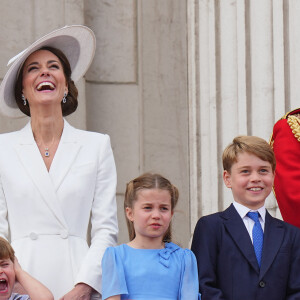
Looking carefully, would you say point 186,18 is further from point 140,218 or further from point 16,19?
point 140,218

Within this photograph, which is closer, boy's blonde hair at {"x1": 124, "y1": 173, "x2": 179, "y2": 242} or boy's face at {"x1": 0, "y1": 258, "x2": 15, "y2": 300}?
boy's face at {"x1": 0, "y1": 258, "x2": 15, "y2": 300}

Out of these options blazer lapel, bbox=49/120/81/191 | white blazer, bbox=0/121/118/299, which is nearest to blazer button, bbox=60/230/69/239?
white blazer, bbox=0/121/118/299

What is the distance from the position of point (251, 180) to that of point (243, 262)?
1.24ft

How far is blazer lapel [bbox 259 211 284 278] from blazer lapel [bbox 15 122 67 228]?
2.90 feet

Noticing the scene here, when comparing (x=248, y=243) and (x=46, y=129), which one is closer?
(x=248, y=243)

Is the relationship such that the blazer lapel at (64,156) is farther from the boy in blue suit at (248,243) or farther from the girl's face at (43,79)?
the boy in blue suit at (248,243)

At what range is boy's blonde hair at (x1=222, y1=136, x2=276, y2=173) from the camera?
4852mm

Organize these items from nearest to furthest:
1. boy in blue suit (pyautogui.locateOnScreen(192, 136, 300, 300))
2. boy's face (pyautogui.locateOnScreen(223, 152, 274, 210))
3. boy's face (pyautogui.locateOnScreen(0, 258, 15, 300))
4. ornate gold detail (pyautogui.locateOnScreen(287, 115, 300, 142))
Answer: boy's face (pyautogui.locateOnScreen(0, 258, 15, 300))
boy in blue suit (pyautogui.locateOnScreen(192, 136, 300, 300))
boy's face (pyautogui.locateOnScreen(223, 152, 274, 210))
ornate gold detail (pyautogui.locateOnScreen(287, 115, 300, 142))

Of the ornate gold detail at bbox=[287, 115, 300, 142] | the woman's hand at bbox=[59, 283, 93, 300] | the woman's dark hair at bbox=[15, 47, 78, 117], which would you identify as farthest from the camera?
the ornate gold detail at bbox=[287, 115, 300, 142]

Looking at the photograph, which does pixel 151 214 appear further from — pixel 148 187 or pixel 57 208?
pixel 57 208

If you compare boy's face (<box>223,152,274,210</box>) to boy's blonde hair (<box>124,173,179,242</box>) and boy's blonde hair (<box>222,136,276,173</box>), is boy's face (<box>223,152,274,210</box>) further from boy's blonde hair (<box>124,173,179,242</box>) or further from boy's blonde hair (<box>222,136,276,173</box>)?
boy's blonde hair (<box>124,173,179,242</box>)

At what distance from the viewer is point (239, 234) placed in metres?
4.77

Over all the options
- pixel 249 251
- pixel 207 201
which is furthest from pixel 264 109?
pixel 249 251

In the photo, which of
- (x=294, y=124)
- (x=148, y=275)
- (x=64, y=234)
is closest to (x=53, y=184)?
(x=64, y=234)
